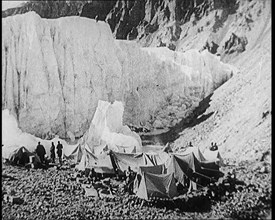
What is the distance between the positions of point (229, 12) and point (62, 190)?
540 cm

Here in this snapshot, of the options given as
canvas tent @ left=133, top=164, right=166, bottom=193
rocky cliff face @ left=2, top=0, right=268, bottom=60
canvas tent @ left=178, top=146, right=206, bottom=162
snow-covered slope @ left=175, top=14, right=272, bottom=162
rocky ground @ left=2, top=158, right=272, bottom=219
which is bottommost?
rocky ground @ left=2, top=158, right=272, bottom=219

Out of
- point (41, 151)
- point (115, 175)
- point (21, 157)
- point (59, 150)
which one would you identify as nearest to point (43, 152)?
point (41, 151)

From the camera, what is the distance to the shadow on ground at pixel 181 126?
953 centimetres

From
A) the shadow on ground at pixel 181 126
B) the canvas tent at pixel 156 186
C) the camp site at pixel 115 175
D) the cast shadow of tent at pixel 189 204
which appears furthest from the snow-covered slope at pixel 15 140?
the cast shadow of tent at pixel 189 204

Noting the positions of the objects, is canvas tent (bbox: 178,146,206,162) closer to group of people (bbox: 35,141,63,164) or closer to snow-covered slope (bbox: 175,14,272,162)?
snow-covered slope (bbox: 175,14,272,162)

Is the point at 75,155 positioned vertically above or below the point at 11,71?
below

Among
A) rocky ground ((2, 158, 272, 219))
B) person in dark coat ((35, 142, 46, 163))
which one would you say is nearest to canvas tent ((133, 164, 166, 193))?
rocky ground ((2, 158, 272, 219))

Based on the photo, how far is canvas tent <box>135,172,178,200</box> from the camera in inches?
311

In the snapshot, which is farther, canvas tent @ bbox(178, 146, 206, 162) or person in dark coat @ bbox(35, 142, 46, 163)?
person in dark coat @ bbox(35, 142, 46, 163)

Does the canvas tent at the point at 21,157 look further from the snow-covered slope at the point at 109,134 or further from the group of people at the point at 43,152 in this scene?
the snow-covered slope at the point at 109,134

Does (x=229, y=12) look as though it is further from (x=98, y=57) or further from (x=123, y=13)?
(x=98, y=57)

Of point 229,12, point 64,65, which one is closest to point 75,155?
point 64,65

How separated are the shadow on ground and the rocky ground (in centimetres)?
149

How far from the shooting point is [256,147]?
8516 millimetres
